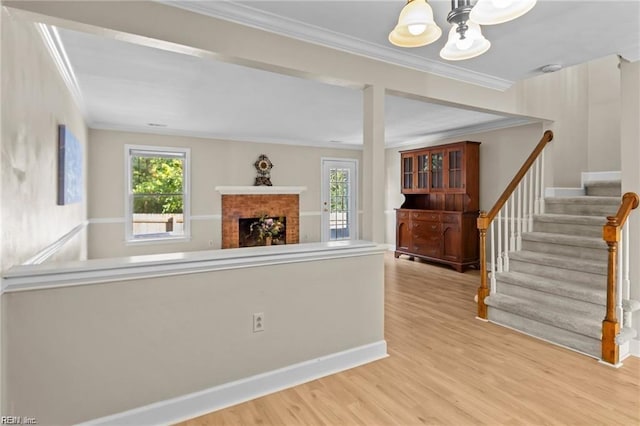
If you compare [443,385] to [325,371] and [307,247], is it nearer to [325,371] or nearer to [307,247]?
[325,371]

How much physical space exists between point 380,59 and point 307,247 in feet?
5.10

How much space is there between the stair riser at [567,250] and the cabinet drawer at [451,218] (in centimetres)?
184

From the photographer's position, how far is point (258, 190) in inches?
269

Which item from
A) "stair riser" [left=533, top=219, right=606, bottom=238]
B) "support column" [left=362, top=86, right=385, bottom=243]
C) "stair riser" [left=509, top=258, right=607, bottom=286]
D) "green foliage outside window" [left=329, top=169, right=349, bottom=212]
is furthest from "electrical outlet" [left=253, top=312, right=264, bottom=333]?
"green foliage outside window" [left=329, top=169, right=349, bottom=212]

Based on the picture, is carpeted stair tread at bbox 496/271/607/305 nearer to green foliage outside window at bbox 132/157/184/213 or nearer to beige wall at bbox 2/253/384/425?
beige wall at bbox 2/253/384/425

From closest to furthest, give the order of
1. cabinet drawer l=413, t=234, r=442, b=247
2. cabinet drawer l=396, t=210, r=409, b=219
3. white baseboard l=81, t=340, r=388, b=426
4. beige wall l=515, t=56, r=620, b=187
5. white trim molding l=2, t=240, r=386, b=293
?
white trim molding l=2, t=240, r=386, b=293 < white baseboard l=81, t=340, r=388, b=426 < beige wall l=515, t=56, r=620, b=187 < cabinet drawer l=413, t=234, r=442, b=247 < cabinet drawer l=396, t=210, r=409, b=219

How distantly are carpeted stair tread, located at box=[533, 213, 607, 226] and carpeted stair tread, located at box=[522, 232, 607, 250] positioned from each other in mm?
167

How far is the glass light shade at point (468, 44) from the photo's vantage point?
166cm

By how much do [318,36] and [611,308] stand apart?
9.57ft

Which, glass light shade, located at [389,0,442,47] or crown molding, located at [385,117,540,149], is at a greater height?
crown molding, located at [385,117,540,149]

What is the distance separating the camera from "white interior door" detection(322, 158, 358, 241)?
25.9ft

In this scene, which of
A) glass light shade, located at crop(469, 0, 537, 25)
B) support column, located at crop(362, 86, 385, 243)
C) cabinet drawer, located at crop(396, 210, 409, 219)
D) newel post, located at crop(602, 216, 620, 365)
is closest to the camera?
glass light shade, located at crop(469, 0, 537, 25)

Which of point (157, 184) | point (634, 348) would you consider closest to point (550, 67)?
point (634, 348)

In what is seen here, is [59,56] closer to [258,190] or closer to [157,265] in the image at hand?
Answer: [157,265]
